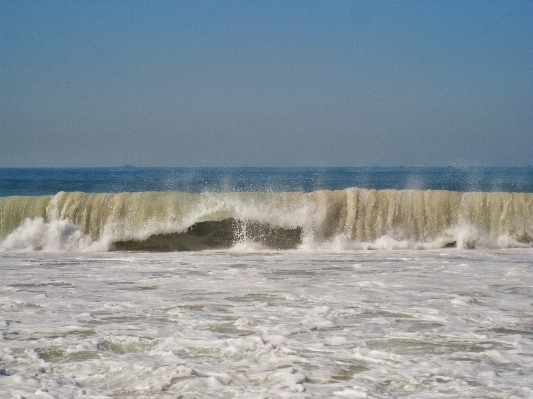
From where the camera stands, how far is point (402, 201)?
14.5 m

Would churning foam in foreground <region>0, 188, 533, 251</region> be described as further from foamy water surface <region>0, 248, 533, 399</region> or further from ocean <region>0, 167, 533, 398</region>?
foamy water surface <region>0, 248, 533, 399</region>

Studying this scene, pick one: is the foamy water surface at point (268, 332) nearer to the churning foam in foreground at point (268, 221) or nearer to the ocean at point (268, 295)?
the ocean at point (268, 295)

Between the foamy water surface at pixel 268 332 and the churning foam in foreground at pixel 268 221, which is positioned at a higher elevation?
the churning foam in foreground at pixel 268 221

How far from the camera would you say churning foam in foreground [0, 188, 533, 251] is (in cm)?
1370

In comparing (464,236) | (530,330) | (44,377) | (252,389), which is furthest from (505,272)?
(44,377)

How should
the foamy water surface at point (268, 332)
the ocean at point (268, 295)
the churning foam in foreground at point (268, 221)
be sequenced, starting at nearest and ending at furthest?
the foamy water surface at point (268, 332)
the ocean at point (268, 295)
the churning foam in foreground at point (268, 221)

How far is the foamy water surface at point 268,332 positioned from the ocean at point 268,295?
20mm

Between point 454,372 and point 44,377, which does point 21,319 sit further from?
point 454,372

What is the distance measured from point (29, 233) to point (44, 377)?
10.1 m

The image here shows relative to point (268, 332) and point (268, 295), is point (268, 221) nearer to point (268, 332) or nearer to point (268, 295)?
point (268, 295)

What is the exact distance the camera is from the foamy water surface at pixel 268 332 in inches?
166

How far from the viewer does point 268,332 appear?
5473mm

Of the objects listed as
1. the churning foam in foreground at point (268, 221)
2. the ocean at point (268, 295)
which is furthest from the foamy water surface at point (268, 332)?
the churning foam in foreground at point (268, 221)

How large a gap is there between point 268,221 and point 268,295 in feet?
22.8
